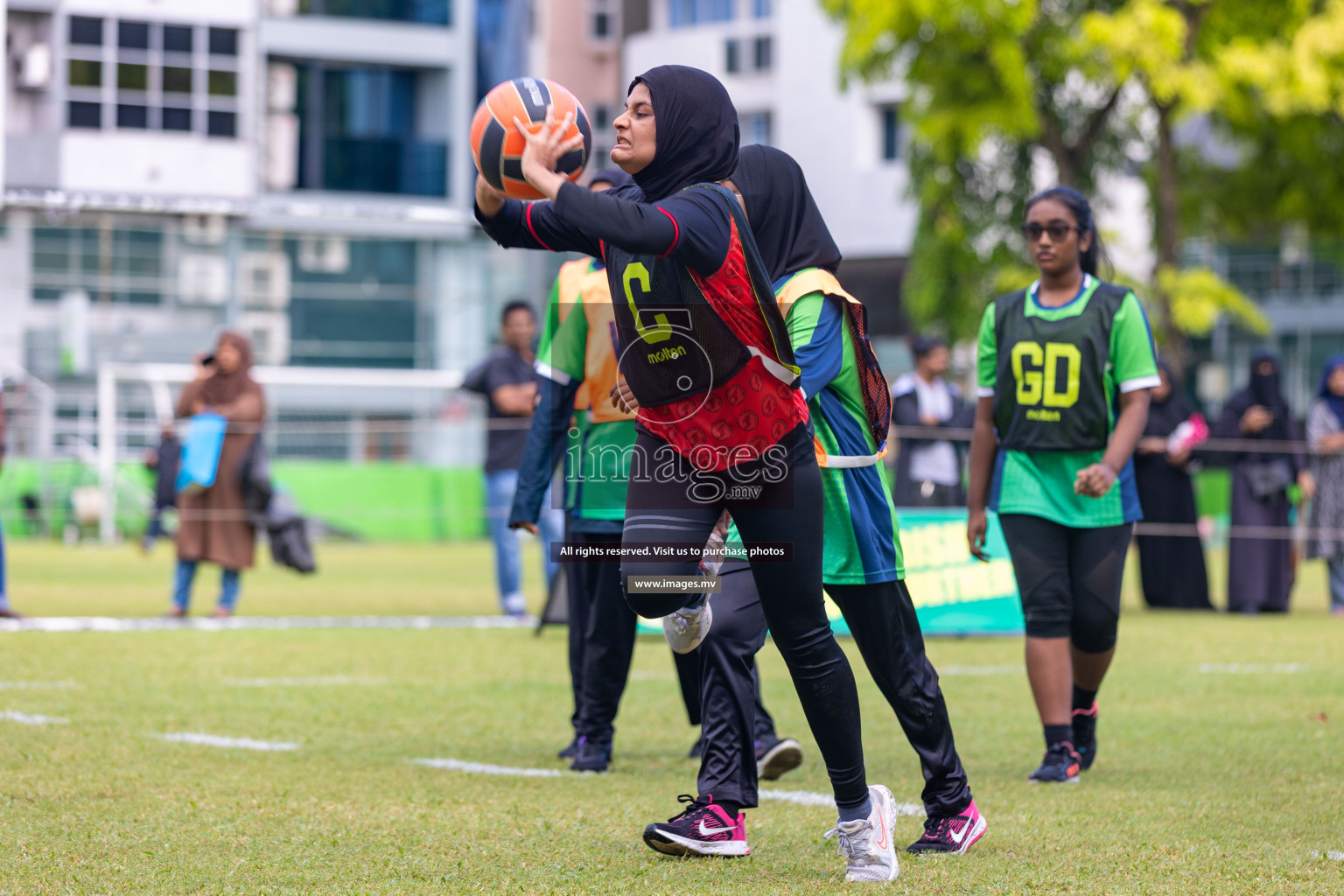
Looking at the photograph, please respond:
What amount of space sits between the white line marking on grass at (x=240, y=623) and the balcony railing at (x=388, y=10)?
2552 cm

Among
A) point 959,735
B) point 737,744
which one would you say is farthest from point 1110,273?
point 737,744

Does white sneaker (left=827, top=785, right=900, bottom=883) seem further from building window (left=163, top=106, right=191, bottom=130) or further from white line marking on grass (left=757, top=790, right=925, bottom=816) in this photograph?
building window (left=163, top=106, right=191, bottom=130)

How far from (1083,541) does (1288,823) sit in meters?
1.36

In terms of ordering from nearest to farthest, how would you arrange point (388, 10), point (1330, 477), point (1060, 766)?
point (1060, 766)
point (1330, 477)
point (388, 10)

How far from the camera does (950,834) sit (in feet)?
15.4

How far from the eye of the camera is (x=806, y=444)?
14.4 feet

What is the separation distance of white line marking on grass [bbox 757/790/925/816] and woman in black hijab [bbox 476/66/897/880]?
0.99 m

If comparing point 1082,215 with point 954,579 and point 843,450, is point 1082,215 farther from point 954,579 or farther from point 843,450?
point 954,579

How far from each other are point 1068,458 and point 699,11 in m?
41.2

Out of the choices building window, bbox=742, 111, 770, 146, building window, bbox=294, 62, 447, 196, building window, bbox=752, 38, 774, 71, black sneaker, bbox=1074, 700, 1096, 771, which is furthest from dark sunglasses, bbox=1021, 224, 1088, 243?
building window, bbox=752, 38, 774, 71

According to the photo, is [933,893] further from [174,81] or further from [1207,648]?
[174,81]

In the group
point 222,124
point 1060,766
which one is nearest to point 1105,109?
point 222,124

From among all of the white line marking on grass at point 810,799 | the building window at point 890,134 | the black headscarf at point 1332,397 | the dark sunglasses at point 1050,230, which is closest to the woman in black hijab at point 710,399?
the white line marking on grass at point 810,799

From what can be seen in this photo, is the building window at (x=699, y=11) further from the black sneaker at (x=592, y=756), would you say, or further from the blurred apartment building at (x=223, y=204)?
the black sneaker at (x=592, y=756)
